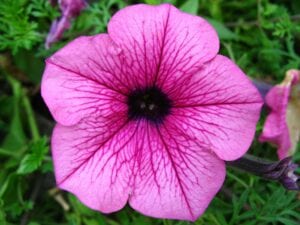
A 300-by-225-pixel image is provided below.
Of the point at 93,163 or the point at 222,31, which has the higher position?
the point at 222,31

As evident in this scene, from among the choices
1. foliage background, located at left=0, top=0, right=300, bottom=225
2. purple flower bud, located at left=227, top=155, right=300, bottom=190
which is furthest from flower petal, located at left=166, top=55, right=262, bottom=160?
foliage background, located at left=0, top=0, right=300, bottom=225

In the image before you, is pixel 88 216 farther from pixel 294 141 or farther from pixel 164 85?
pixel 294 141

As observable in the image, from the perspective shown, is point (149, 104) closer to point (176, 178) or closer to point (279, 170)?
point (176, 178)

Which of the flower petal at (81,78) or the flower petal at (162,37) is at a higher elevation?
the flower petal at (162,37)

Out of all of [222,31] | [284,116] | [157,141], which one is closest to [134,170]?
[157,141]

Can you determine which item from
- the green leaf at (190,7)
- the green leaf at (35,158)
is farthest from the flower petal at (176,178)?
the green leaf at (190,7)

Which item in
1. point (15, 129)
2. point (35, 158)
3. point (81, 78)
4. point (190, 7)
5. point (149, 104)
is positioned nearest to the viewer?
point (81, 78)

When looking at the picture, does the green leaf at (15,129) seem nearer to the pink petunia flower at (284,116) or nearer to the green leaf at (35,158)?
the green leaf at (35,158)
